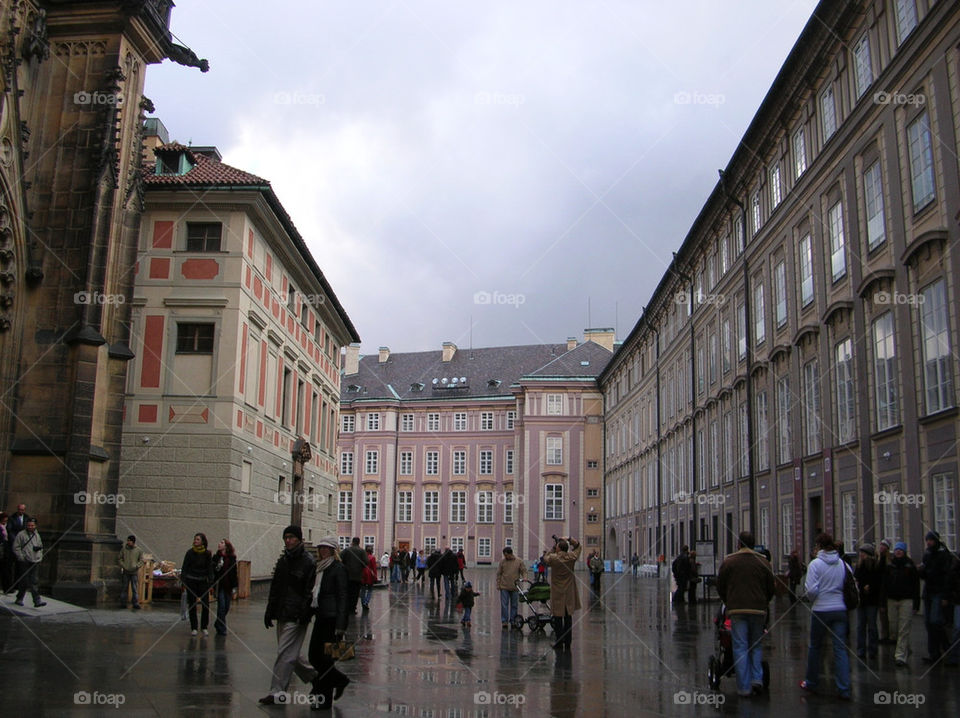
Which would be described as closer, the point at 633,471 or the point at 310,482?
the point at 310,482

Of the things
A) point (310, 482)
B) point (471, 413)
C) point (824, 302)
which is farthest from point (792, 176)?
point (471, 413)

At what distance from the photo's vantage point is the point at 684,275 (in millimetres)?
45938

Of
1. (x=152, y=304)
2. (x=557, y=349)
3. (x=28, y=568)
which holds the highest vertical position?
(x=557, y=349)

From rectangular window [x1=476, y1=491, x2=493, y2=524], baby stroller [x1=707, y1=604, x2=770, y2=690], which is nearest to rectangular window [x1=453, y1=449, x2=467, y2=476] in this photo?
rectangular window [x1=476, y1=491, x2=493, y2=524]

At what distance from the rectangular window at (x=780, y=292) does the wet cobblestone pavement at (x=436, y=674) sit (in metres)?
13.4

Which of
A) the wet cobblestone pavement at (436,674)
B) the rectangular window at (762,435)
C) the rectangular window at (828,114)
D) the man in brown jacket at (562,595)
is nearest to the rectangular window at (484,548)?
the rectangular window at (762,435)

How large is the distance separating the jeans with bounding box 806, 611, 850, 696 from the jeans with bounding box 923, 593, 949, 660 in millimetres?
3303

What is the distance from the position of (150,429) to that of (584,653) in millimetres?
16058

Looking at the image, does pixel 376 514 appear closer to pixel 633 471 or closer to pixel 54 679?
pixel 633 471

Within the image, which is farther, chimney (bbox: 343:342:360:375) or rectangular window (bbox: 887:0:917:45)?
chimney (bbox: 343:342:360:375)

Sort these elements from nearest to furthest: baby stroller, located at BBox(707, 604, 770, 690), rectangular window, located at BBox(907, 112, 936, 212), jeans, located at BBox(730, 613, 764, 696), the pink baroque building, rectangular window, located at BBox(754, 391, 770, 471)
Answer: jeans, located at BBox(730, 613, 764, 696) → baby stroller, located at BBox(707, 604, 770, 690) → rectangular window, located at BBox(907, 112, 936, 212) → rectangular window, located at BBox(754, 391, 770, 471) → the pink baroque building

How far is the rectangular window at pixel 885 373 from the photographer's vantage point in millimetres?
21109

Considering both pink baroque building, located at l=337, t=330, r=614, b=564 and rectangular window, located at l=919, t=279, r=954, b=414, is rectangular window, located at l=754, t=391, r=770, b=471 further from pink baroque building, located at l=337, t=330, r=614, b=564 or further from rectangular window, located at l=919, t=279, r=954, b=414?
pink baroque building, located at l=337, t=330, r=614, b=564

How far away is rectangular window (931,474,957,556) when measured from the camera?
1825cm
